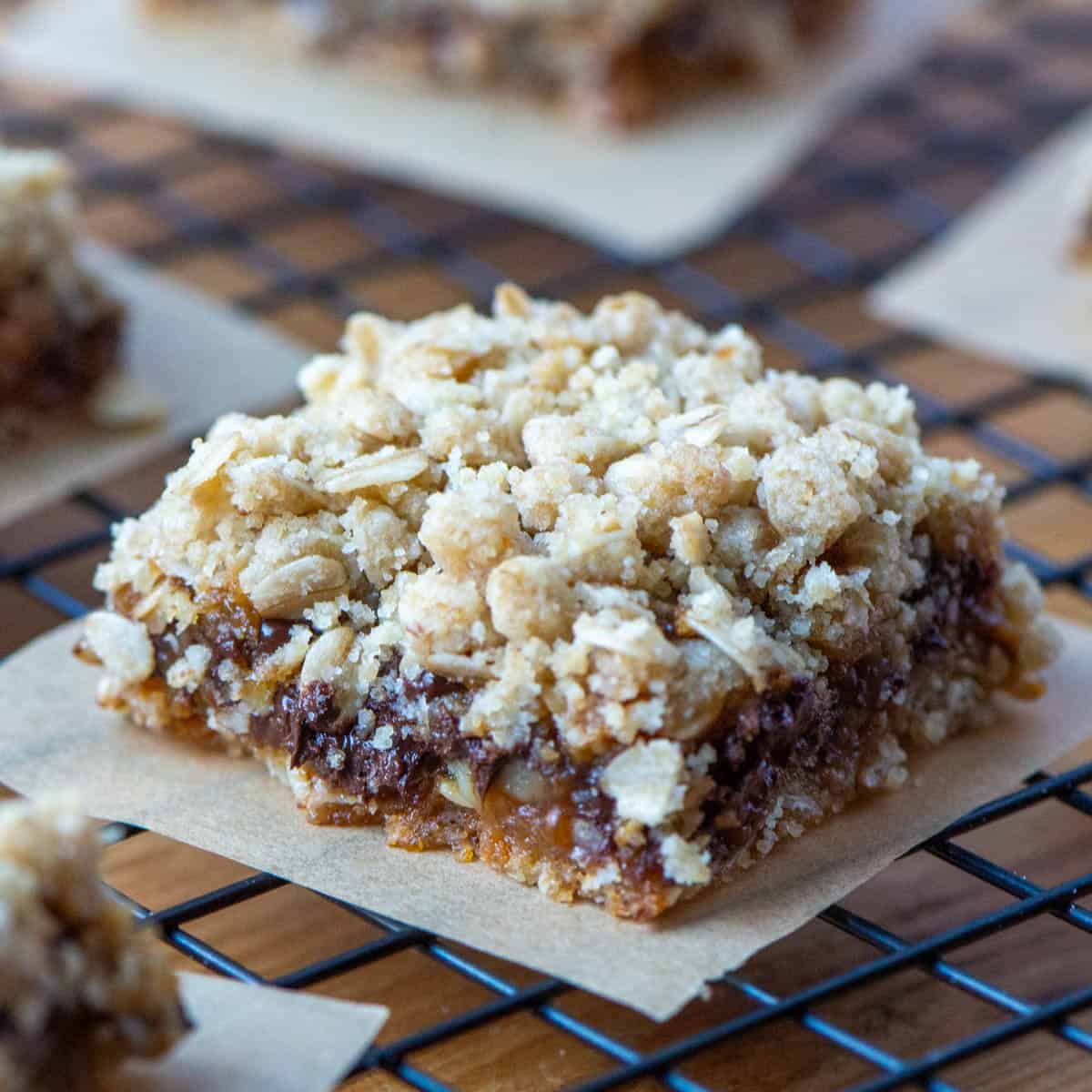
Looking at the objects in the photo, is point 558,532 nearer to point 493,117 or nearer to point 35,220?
point 35,220

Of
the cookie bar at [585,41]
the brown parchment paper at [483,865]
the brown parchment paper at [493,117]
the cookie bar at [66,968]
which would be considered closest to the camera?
the cookie bar at [66,968]

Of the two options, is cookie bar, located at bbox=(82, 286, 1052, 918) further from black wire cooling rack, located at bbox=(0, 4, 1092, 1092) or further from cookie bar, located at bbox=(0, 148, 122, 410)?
cookie bar, located at bbox=(0, 148, 122, 410)

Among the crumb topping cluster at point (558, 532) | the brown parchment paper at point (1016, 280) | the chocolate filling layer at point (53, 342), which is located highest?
the brown parchment paper at point (1016, 280)

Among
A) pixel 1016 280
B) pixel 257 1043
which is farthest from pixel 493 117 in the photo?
pixel 257 1043

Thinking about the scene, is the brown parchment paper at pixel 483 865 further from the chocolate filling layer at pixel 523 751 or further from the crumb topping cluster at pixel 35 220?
the crumb topping cluster at pixel 35 220

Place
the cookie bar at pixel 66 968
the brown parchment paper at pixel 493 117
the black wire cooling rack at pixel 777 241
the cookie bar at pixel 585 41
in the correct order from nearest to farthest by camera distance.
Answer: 1. the cookie bar at pixel 66 968
2. the black wire cooling rack at pixel 777 241
3. the brown parchment paper at pixel 493 117
4. the cookie bar at pixel 585 41

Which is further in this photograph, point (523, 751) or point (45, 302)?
point (45, 302)

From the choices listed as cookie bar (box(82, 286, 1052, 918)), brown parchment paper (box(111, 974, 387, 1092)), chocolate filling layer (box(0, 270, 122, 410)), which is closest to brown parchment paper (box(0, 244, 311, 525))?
chocolate filling layer (box(0, 270, 122, 410))

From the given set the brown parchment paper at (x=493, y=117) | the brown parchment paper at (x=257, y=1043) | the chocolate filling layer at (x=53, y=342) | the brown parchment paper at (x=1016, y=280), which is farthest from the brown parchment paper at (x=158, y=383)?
the brown parchment paper at (x=257, y=1043)
